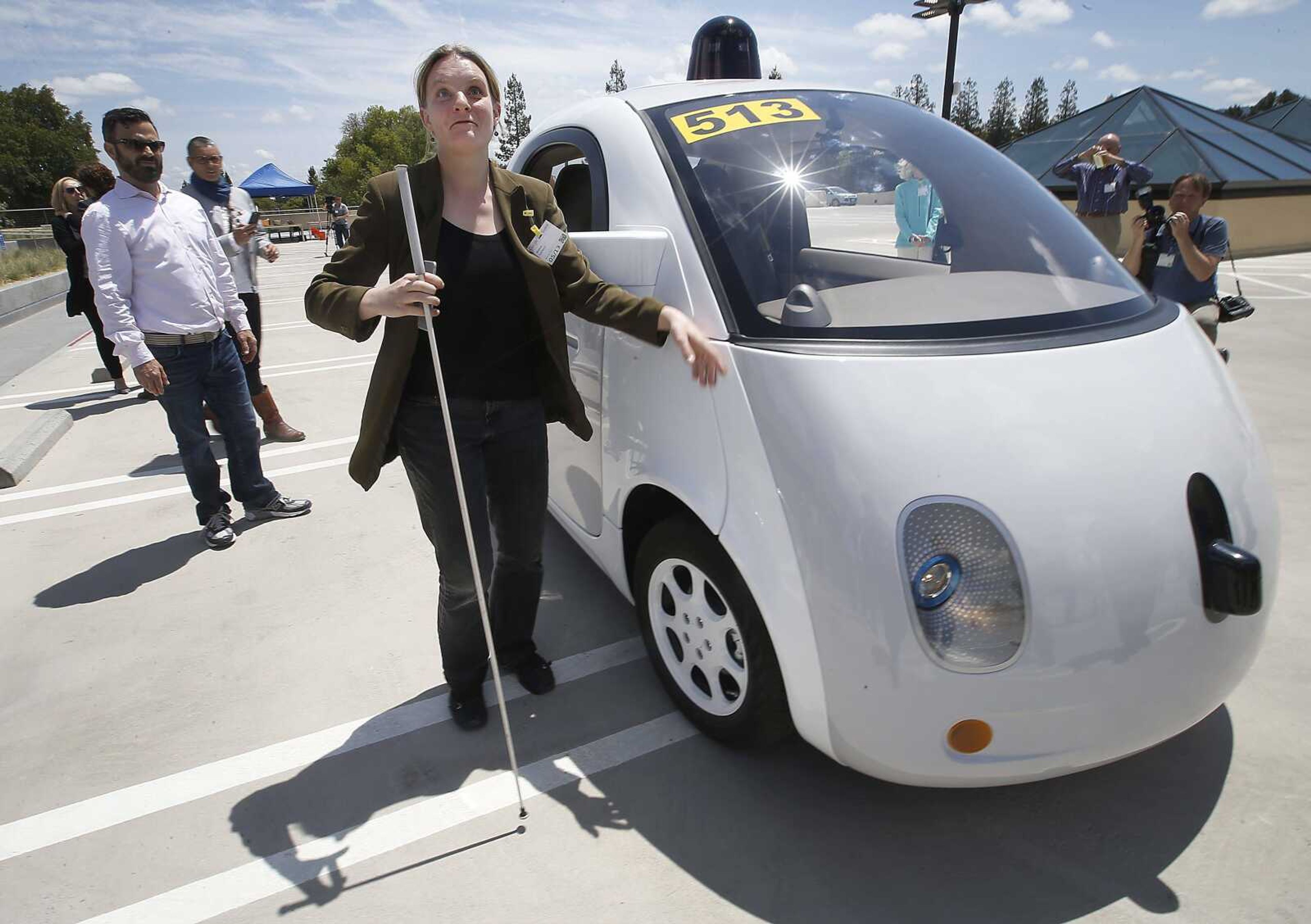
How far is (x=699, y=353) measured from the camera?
6.57ft

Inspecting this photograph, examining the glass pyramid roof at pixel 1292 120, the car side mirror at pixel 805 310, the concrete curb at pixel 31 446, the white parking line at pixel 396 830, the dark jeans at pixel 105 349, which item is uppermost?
the glass pyramid roof at pixel 1292 120

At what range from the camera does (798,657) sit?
1.85 m

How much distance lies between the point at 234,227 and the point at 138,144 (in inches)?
54.1

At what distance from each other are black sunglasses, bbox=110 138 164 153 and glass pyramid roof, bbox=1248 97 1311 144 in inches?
1131

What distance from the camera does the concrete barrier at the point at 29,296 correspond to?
40.7 ft

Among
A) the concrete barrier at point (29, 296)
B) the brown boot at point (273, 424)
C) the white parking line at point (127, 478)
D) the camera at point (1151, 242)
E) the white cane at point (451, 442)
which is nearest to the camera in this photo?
the white cane at point (451, 442)

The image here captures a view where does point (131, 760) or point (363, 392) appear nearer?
point (131, 760)

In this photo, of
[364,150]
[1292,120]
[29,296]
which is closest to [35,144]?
[364,150]

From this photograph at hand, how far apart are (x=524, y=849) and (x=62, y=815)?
1393 mm

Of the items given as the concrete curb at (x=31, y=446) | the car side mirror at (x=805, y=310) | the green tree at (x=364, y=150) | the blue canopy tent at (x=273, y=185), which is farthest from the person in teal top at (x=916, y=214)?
the green tree at (x=364, y=150)

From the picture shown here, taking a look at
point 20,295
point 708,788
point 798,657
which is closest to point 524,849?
point 708,788

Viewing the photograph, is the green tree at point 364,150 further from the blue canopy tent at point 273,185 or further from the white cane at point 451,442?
the white cane at point 451,442

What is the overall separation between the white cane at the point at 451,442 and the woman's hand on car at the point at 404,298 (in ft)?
0.07

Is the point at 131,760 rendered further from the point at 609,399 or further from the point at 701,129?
the point at 701,129
